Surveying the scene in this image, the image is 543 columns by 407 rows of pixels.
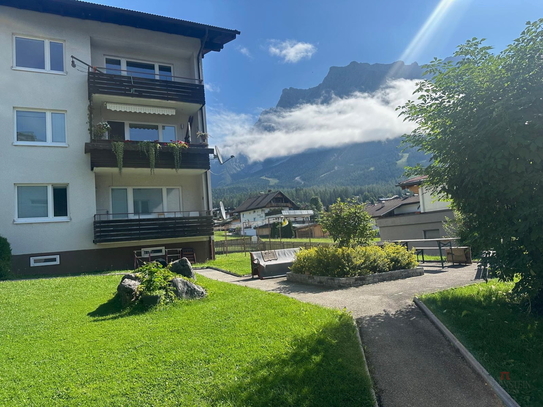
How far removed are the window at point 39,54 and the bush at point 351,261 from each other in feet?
47.1

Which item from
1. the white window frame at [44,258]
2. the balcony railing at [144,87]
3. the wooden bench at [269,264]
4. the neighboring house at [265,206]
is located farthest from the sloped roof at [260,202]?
the wooden bench at [269,264]

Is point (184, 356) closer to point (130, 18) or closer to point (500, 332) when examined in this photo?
point (500, 332)

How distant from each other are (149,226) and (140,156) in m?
3.29

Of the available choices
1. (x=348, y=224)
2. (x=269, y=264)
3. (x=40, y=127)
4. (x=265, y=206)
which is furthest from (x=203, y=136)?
(x=265, y=206)

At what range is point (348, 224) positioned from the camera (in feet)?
40.3

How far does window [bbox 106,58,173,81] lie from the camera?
59.3ft

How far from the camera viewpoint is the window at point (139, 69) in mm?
18078

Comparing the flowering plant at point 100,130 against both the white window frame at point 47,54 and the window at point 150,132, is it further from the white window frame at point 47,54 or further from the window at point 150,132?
the white window frame at point 47,54

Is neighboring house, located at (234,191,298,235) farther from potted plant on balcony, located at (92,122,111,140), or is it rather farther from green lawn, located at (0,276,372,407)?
green lawn, located at (0,276,372,407)

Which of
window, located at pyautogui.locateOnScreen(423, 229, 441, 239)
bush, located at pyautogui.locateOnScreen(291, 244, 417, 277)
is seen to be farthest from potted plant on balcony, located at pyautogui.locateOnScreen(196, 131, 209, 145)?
window, located at pyautogui.locateOnScreen(423, 229, 441, 239)

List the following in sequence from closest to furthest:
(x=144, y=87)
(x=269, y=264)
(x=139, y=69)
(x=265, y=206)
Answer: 1. (x=269, y=264)
2. (x=144, y=87)
3. (x=139, y=69)
4. (x=265, y=206)

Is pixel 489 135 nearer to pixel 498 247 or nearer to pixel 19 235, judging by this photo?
pixel 498 247

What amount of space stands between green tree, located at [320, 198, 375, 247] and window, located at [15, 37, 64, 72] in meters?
14.2

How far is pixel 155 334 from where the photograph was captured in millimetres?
5863
